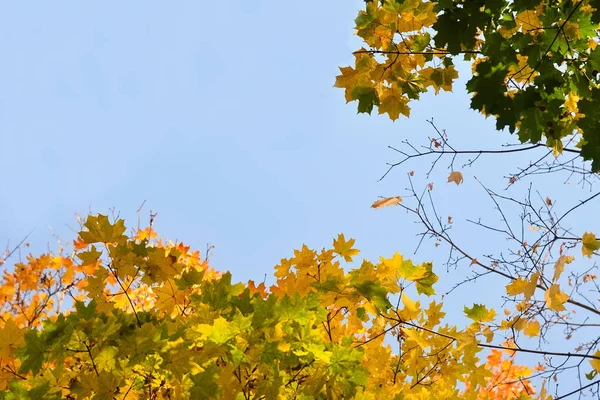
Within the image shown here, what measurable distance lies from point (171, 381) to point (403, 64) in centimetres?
266

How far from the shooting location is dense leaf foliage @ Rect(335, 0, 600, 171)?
114 inches

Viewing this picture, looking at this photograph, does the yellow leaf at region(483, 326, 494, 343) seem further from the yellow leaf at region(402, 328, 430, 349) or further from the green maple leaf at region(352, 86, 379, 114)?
the green maple leaf at region(352, 86, 379, 114)

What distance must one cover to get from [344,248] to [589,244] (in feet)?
5.00

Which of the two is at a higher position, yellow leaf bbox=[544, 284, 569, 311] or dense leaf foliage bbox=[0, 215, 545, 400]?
yellow leaf bbox=[544, 284, 569, 311]

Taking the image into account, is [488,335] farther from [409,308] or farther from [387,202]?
[387,202]

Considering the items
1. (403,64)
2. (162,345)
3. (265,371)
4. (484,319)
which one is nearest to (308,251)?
(265,371)

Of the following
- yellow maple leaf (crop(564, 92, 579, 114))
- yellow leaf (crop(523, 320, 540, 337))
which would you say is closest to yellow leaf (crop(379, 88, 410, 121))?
yellow maple leaf (crop(564, 92, 579, 114))

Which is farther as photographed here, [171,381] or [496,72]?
[496,72]

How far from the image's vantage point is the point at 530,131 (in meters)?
3.09

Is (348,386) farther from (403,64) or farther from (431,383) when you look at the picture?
(403,64)

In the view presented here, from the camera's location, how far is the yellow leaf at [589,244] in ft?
9.93

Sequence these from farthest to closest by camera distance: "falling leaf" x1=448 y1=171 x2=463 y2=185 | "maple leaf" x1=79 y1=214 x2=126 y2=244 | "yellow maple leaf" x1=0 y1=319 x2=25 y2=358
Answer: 1. "falling leaf" x1=448 y1=171 x2=463 y2=185
2. "maple leaf" x1=79 y1=214 x2=126 y2=244
3. "yellow maple leaf" x1=0 y1=319 x2=25 y2=358

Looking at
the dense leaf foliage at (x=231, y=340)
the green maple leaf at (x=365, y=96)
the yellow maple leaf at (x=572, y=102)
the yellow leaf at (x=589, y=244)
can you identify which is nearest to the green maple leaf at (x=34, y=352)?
the dense leaf foliage at (x=231, y=340)

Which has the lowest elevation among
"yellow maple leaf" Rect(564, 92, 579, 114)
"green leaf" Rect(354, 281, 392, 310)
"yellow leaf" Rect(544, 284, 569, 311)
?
"green leaf" Rect(354, 281, 392, 310)
